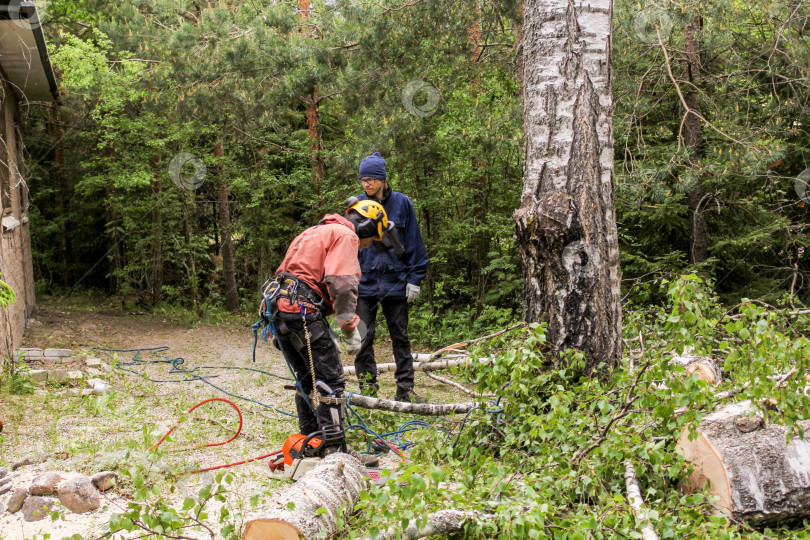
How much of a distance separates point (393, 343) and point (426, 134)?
5.55 meters

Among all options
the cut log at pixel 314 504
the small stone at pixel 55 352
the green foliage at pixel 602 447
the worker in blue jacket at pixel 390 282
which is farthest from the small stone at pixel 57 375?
the green foliage at pixel 602 447

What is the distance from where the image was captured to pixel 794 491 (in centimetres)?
275

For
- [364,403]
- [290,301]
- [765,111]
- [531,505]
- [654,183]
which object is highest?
[765,111]

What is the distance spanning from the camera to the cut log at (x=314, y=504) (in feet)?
8.62

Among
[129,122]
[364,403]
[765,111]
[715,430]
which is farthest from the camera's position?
[129,122]

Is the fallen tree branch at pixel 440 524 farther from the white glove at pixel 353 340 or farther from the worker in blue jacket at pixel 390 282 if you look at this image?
the worker in blue jacket at pixel 390 282

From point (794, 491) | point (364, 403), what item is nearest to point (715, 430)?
point (794, 491)

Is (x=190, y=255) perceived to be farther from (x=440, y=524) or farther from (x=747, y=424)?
(x=747, y=424)

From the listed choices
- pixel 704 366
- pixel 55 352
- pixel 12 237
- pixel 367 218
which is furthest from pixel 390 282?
pixel 12 237

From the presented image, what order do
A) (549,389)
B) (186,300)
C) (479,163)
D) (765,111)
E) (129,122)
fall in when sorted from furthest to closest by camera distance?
(186,300) → (129,122) → (479,163) → (765,111) → (549,389)

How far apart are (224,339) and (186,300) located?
4.26 m

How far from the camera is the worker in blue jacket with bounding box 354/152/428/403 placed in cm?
542

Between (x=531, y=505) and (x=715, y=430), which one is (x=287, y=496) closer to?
(x=531, y=505)

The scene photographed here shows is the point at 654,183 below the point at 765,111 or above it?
below
